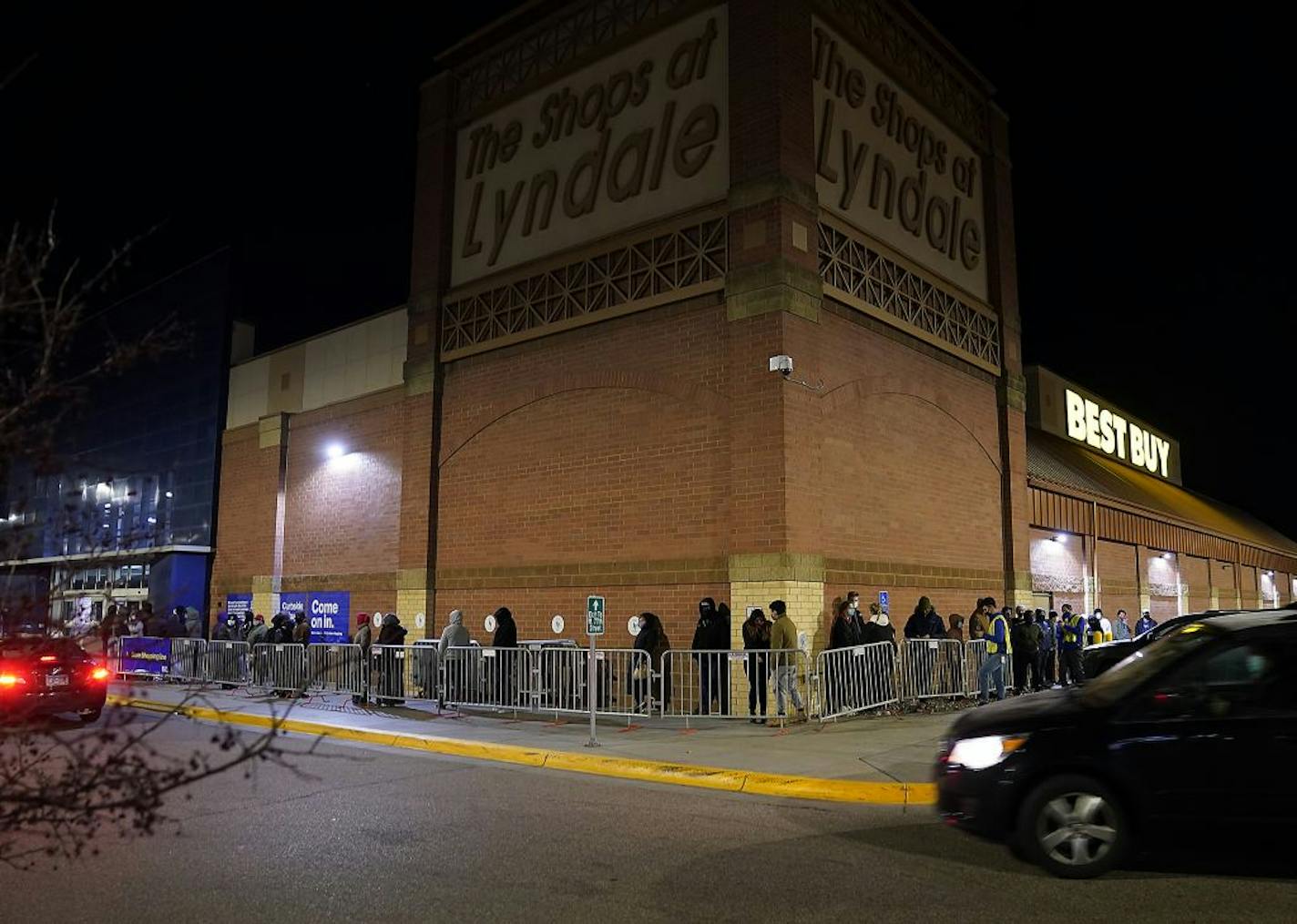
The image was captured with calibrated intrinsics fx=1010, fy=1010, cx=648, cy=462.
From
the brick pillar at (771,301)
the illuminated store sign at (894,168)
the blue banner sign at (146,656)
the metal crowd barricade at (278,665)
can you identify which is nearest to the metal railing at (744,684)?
the brick pillar at (771,301)

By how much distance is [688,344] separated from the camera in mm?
16750

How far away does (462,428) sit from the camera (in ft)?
66.1

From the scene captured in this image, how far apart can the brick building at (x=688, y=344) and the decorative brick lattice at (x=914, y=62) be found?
8 cm

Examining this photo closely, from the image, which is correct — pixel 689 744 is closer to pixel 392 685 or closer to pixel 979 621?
pixel 392 685

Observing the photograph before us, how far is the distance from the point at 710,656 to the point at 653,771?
4023 mm

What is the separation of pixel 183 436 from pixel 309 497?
7.53 m

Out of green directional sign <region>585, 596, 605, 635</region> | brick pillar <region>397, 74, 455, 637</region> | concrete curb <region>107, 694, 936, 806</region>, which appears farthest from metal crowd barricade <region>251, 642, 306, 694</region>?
green directional sign <region>585, 596, 605, 635</region>

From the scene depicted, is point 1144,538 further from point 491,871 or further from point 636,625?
point 491,871

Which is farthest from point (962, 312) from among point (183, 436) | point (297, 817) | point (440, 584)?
point (183, 436)

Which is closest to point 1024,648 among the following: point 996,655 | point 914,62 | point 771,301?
point 996,655

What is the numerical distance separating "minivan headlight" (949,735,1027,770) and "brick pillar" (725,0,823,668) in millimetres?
8179

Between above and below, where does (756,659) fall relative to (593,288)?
→ below

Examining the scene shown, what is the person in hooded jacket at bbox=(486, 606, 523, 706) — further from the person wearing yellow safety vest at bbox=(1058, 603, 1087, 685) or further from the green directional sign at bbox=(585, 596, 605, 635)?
the person wearing yellow safety vest at bbox=(1058, 603, 1087, 685)

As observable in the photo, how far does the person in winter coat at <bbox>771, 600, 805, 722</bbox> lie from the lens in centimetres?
1376
